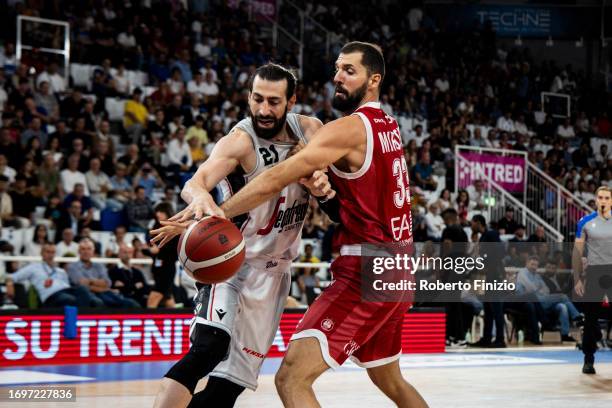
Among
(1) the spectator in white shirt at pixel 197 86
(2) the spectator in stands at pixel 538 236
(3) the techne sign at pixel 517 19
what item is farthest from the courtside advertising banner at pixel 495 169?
(3) the techne sign at pixel 517 19

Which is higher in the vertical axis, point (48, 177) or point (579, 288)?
point (48, 177)

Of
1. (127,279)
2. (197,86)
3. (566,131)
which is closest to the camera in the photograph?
(127,279)

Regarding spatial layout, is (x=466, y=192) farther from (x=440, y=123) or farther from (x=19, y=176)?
(x=19, y=176)

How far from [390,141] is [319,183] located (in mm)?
507

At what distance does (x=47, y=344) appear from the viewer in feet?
32.8

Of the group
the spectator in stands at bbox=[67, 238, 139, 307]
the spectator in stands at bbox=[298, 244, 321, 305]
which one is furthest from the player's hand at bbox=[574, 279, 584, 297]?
the spectator in stands at bbox=[67, 238, 139, 307]

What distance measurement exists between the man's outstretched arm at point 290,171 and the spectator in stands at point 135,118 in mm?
10872

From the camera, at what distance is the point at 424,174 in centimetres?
1753

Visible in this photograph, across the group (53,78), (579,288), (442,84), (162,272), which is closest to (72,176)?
(53,78)

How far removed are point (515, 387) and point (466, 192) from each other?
8.75m

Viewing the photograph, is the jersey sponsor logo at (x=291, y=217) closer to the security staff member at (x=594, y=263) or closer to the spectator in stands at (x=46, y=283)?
the security staff member at (x=594, y=263)

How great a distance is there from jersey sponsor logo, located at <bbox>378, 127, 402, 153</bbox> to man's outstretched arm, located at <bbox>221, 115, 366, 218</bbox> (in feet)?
0.93

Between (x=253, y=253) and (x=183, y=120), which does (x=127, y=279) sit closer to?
(x=183, y=120)

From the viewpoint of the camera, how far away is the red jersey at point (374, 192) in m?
4.54
